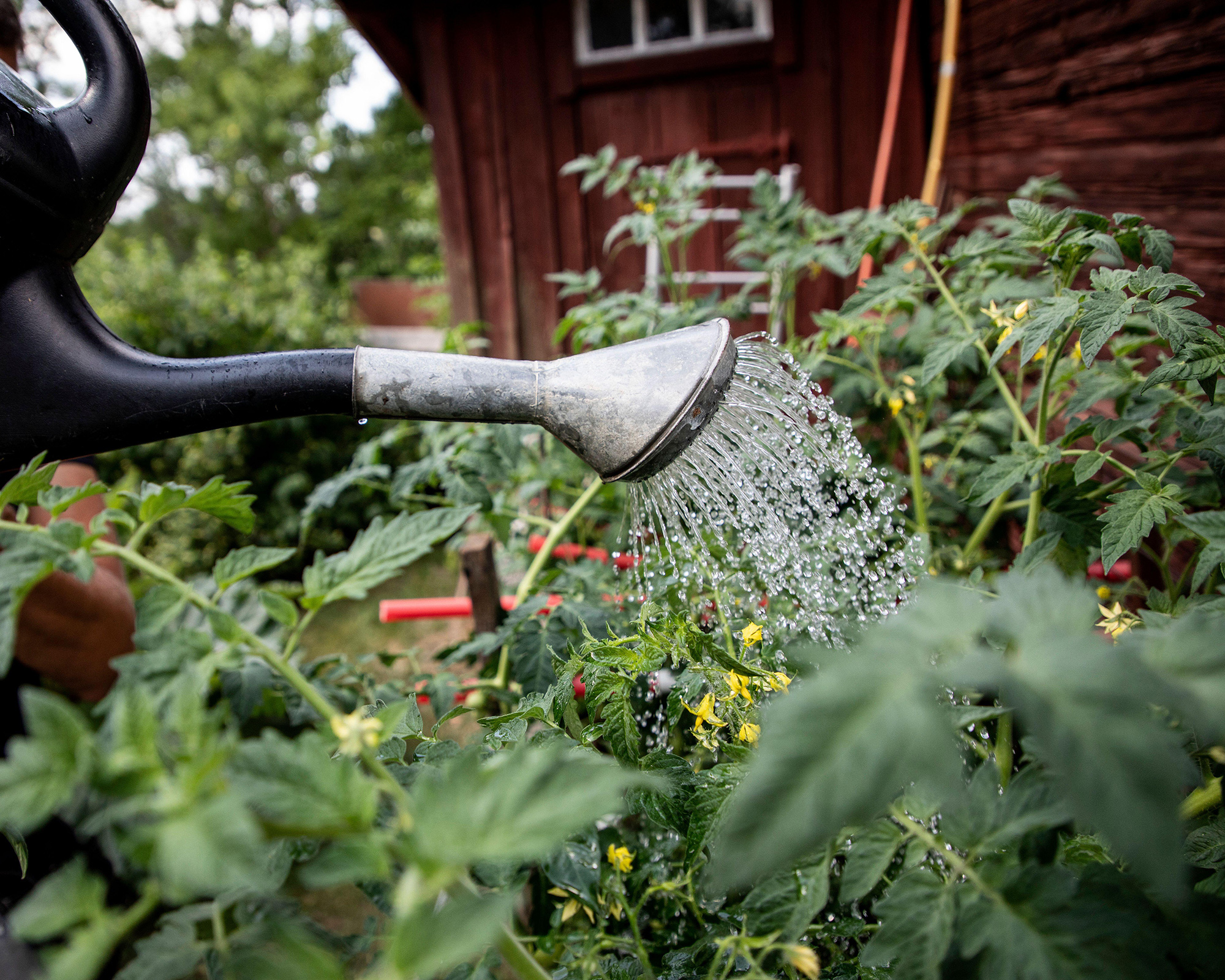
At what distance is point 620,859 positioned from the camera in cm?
90

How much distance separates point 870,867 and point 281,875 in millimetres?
505

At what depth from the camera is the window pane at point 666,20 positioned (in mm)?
3490

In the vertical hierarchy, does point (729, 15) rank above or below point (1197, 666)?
above

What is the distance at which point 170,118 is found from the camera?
43.3 ft

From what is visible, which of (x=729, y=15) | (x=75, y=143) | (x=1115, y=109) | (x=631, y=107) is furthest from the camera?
(x=631, y=107)

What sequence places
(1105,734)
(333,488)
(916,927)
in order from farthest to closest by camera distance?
(333,488)
(916,927)
(1105,734)

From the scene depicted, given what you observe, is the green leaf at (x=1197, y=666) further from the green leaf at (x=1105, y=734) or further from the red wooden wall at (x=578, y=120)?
the red wooden wall at (x=578, y=120)

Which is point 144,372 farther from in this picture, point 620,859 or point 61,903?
point 620,859

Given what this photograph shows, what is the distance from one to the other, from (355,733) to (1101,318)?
2.84 feet

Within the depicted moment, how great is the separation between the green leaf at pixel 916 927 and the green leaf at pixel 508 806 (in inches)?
9.0

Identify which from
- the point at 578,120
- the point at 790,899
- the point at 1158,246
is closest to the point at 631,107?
the point at 578,120

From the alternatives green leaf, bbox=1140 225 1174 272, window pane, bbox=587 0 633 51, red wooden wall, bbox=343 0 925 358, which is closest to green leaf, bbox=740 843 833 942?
green leaf, bbox=1140 225 1174 272

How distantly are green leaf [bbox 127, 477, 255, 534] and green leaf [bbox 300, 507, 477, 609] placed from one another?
9cm

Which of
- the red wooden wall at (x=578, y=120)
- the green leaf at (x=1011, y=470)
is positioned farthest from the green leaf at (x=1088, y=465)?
the red wooden wall at (x=578, y=120)
